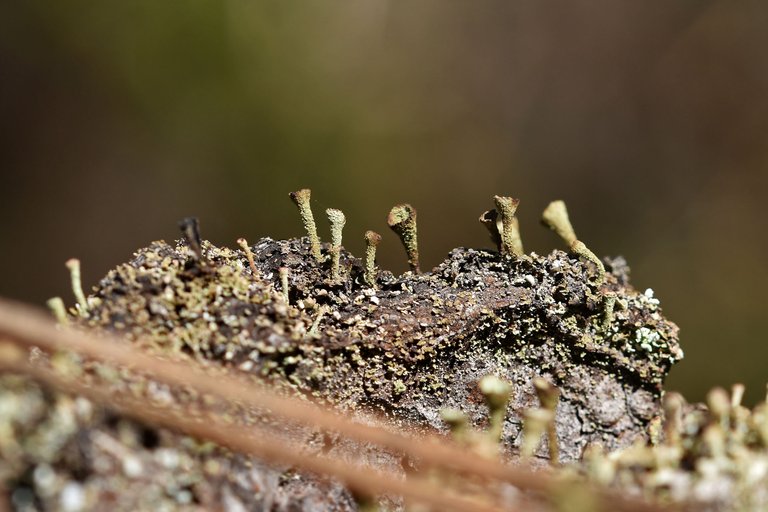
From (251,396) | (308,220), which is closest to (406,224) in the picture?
(308,220)

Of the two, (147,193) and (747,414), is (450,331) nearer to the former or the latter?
(747,414)

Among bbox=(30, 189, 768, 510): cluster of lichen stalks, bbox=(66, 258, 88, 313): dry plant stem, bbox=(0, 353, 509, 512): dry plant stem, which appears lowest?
bbox=(0, 353, 509, 512): dry plant stem

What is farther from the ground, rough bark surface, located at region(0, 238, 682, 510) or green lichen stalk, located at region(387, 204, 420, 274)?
green lichen stalk, located at region(387, 204, 420, 274)

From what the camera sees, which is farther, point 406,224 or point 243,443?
point 406,224

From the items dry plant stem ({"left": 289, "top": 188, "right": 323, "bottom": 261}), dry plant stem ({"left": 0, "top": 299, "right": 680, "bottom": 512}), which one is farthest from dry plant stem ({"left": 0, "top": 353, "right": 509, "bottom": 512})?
dry plant stem ({"left": 289, "top": 188, "right": 323, "bottom": 261})

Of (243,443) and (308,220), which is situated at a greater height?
(308,220)

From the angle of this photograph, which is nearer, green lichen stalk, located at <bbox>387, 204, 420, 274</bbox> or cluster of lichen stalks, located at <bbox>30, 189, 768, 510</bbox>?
cluster of lichen stalks, located at <bbox>30, 189, 768, 510</bbox>

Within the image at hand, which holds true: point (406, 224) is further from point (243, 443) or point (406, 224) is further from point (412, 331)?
point (243, 443)

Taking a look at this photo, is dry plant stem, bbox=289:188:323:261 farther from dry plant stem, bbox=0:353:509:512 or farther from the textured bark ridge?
dry plant stem, bbox=0:353:509:512
